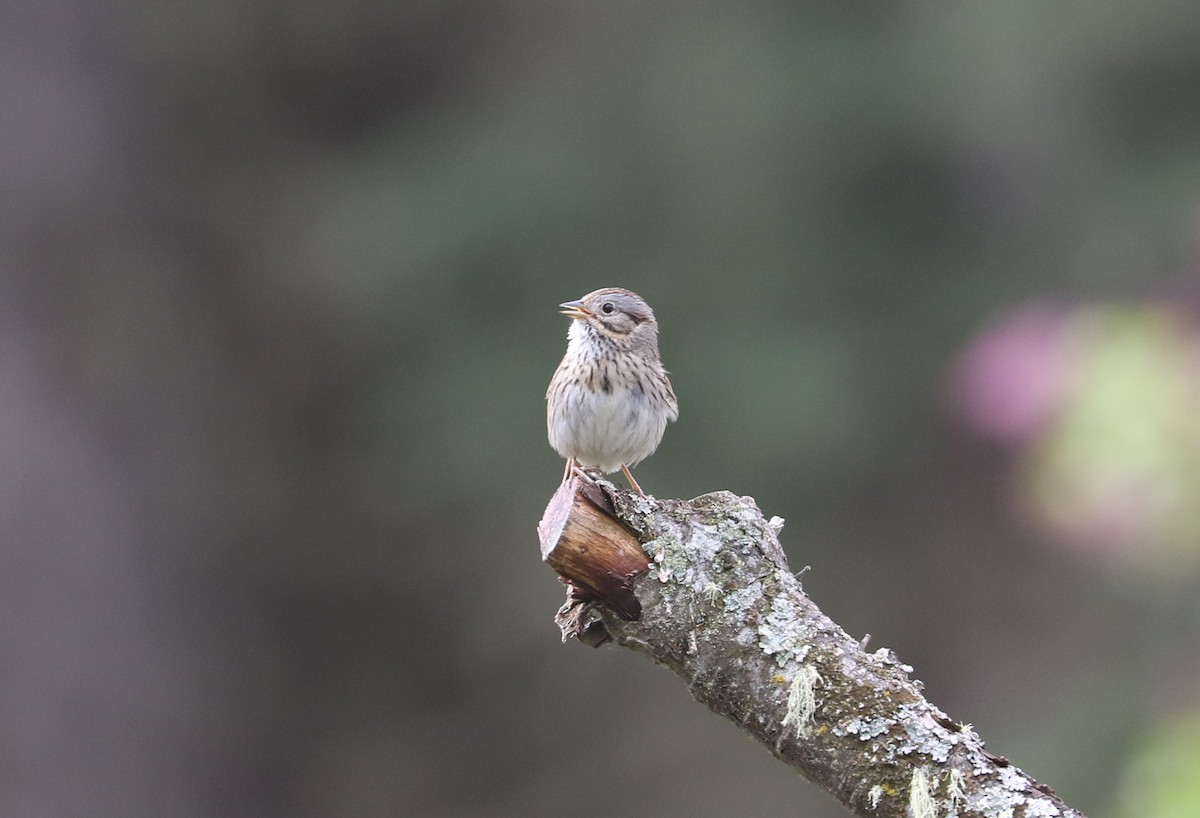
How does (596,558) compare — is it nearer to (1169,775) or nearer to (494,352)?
(1169,775)

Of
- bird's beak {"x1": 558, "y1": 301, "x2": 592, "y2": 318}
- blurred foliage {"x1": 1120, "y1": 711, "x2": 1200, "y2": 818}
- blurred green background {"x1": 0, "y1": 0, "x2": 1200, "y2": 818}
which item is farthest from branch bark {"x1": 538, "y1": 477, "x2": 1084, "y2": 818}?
blurred green background {"x1": 0, "y1": 0, "x2": 1200, "y2": 818}

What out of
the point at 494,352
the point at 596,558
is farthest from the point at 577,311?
the point at 494,352

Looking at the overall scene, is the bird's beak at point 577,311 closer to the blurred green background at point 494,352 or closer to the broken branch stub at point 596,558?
the broken branch stub at point 596,558

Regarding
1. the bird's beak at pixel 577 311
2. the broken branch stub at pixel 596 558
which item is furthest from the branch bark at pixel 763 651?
the bird's beak at pixel 577 311

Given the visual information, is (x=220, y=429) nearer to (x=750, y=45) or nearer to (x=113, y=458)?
(x=113, y=458)

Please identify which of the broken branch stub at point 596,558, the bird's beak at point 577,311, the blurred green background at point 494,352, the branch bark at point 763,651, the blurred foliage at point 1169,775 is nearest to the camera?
the branch bark at point 763,651

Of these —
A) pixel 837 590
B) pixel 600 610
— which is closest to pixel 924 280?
pixel 837 590
